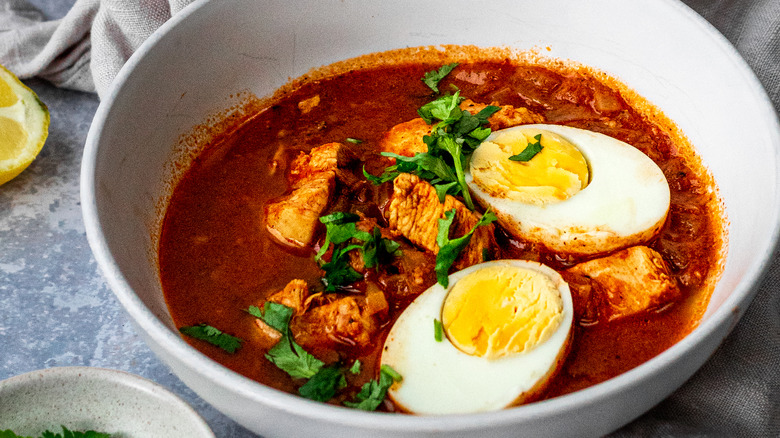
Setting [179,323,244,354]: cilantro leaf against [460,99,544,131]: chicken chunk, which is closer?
[179,323,244,354]: cilantro leaf

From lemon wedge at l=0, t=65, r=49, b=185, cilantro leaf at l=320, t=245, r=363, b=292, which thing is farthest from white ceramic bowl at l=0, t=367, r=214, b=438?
lemon wedge at l=0, t=65, r=49, b=185

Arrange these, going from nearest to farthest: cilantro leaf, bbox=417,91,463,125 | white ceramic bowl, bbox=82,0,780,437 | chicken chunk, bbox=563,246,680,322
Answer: white ceramic bowl, bbox=82,0,780,437, chicken chunk, bbox=563,246,680,322, cilantro leaf, bbox=417,91,463,125

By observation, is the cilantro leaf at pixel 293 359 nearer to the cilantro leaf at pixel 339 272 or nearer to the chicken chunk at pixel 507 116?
the cilantro leaf at pixel 339 272

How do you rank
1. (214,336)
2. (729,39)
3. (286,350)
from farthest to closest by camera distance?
(729,39), (214,336), (286,350)

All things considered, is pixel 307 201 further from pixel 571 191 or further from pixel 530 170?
pixel 571 191

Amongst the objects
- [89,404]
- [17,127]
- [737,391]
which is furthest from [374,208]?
[17,127]

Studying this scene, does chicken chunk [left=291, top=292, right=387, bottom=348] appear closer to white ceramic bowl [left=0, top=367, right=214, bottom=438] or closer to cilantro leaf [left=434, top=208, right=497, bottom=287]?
cilantro leaf [left=434, top=208, right=497, bottom=287]
